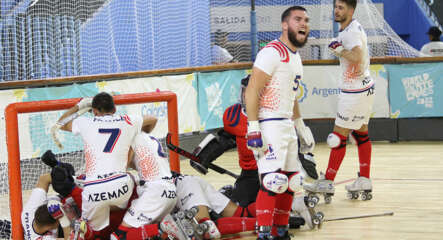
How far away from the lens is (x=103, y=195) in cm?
434

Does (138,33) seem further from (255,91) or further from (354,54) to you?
(255,91)

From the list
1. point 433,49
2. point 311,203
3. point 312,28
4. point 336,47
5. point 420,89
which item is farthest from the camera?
point 312,28

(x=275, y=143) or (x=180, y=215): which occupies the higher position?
(x=275, y=143)

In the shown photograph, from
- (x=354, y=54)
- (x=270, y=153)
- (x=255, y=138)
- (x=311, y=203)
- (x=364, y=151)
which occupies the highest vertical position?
(x=354, y=54)

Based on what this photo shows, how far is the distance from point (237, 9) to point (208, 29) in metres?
0.64

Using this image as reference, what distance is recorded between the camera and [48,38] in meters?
7.48

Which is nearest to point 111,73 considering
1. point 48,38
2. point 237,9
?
point 48,38

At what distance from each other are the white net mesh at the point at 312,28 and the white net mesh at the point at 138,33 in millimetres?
16

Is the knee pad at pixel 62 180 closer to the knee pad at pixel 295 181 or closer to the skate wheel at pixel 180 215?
the skate wheel at pixel 180 215

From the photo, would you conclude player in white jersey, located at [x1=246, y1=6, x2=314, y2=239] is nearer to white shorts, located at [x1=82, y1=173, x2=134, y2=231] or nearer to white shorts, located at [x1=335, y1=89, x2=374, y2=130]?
white shorts, located at [x1=82, y1=173, x2=134, y2=231]

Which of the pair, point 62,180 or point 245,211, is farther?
point 245,211

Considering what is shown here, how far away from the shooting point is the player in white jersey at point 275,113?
4.20 meters

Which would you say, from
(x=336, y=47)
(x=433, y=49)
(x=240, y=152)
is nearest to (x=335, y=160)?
(x=336, y=47)

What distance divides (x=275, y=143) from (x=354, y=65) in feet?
6.61
